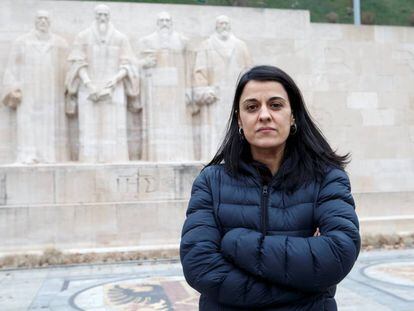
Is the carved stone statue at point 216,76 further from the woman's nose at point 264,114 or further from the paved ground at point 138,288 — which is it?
the woman's nose at point 264,114

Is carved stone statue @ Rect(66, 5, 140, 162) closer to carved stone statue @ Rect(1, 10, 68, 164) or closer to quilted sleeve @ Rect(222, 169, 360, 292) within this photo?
carved stone statue @ Rect(1, 10, 68, 164)

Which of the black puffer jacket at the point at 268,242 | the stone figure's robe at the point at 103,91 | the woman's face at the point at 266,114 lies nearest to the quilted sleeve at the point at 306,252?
the black puffer jacket at the point at 268,242

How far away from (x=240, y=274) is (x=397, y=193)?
10.6 m

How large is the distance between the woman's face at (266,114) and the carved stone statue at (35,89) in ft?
29.3

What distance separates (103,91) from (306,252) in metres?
9.07

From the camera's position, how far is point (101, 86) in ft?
34.2

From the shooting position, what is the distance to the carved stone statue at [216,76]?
11102mm

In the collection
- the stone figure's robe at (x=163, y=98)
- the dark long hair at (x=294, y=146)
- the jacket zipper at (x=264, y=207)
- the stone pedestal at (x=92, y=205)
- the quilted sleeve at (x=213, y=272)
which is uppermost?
the stone figure's robe at (x=163, y=98)

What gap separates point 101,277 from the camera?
737 cm

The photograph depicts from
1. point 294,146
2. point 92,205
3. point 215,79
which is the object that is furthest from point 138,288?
point 215,79

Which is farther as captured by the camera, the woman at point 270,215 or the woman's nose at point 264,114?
the woman's nose at point 264,114

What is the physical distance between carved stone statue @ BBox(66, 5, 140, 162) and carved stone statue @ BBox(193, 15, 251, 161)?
4.68 feet

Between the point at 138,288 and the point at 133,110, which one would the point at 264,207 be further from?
the point at 133,110

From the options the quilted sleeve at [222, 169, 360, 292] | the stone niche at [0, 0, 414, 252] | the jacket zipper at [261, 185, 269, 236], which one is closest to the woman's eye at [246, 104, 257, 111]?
the jacket zipper at [261, 185, 269, 236]
